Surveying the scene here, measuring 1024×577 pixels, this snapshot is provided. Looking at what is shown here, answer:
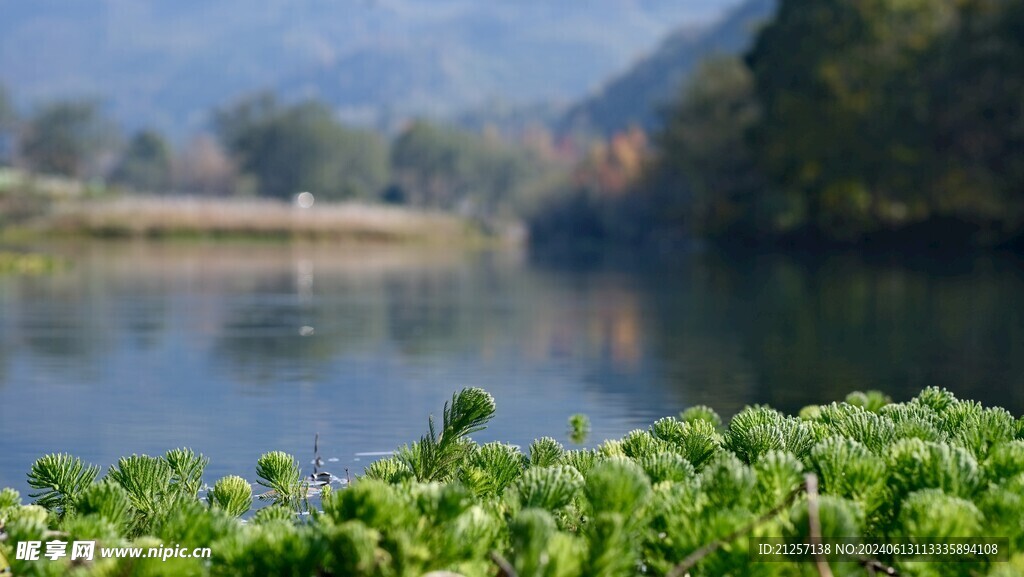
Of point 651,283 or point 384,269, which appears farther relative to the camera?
point 384,269

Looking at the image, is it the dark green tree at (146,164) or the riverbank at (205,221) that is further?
the dark green tree at (146,164)

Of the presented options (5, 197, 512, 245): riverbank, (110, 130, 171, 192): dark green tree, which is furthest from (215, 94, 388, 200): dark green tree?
(5, 197, 512, 245): riverbank

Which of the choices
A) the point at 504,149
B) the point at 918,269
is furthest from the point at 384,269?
the point at 504,149

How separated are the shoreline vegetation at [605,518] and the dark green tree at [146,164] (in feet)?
445

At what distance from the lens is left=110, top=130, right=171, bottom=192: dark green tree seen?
13675cm

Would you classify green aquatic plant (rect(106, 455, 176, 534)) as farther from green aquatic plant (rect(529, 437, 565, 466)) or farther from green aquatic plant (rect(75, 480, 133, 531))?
green aquatic plant (rect(529, 437, 565, 466))

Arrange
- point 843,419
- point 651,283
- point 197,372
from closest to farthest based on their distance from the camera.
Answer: point 843,419, point 197,372, point 651,283

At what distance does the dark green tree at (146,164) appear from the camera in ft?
449

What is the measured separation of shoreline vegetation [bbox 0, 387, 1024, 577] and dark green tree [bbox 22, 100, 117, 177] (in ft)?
335

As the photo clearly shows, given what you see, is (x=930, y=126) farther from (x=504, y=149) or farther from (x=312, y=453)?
(x=504, y=149)

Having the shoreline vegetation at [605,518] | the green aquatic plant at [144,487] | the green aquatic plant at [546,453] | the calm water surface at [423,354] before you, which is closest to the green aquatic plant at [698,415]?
the green aquatic plant at [546,453]

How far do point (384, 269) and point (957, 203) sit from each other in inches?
717

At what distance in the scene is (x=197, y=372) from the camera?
413 inches

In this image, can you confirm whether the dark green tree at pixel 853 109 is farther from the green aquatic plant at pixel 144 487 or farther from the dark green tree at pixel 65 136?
the dark green tree at pixel 65 136
